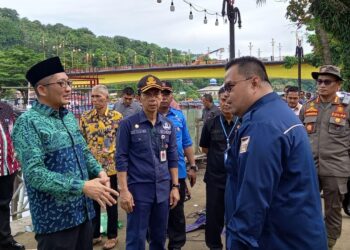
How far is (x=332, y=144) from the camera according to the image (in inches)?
172

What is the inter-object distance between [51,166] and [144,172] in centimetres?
131

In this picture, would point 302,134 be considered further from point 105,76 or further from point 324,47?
point 105,76

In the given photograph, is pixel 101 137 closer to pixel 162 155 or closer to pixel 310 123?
pixel 162 155

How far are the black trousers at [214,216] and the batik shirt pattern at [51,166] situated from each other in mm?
1971

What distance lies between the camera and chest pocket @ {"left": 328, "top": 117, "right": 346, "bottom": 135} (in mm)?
4328

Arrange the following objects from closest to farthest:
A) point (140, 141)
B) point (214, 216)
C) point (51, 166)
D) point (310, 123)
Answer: point (51, 166), point (140, 141), point (310, 123), point (214, 216)

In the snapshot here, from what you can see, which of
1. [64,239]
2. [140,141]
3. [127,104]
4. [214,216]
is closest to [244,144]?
[64,239]

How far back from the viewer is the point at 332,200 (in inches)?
171

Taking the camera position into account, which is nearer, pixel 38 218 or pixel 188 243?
pixel 38 218

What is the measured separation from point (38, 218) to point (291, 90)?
5.59 meters

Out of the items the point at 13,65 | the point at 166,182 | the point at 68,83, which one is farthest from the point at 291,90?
the point at 13,65

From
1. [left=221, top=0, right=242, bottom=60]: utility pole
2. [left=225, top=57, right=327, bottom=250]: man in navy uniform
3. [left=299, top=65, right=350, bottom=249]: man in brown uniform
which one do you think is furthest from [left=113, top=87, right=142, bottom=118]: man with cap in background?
[left=225, top=57, right=327, bottom=250]: man in navy uniform

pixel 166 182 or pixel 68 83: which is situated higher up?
pixel 68 83

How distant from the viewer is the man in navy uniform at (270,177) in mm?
2047
